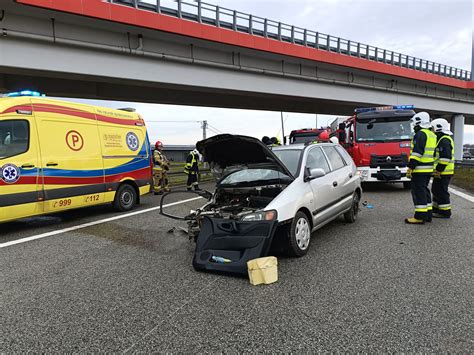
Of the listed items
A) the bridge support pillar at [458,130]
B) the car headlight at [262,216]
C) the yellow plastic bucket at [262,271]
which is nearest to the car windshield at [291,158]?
the car headlight at [262,216]

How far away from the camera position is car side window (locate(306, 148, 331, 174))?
5.37 m

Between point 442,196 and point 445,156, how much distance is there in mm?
807

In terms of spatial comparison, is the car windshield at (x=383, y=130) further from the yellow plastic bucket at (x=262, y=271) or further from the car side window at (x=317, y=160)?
the yellow plastic bucket at (x=262, y=271)

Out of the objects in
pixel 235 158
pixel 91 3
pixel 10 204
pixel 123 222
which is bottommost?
pixel 123 222

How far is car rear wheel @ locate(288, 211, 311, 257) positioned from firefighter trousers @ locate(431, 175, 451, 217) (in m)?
3.70

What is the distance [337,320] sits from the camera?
2.86m

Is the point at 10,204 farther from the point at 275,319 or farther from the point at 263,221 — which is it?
the point at 275,319

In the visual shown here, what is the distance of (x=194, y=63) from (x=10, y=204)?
413 inches

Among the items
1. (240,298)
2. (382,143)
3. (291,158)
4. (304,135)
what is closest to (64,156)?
(291,158)

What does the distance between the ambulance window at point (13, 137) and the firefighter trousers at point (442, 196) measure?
26.7ft

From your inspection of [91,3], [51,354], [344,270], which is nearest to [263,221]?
[344,270]

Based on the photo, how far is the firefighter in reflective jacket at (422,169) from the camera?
631 cm

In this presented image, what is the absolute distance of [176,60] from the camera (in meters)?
14.1

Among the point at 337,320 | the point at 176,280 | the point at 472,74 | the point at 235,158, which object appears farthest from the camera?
the point at 472,74
